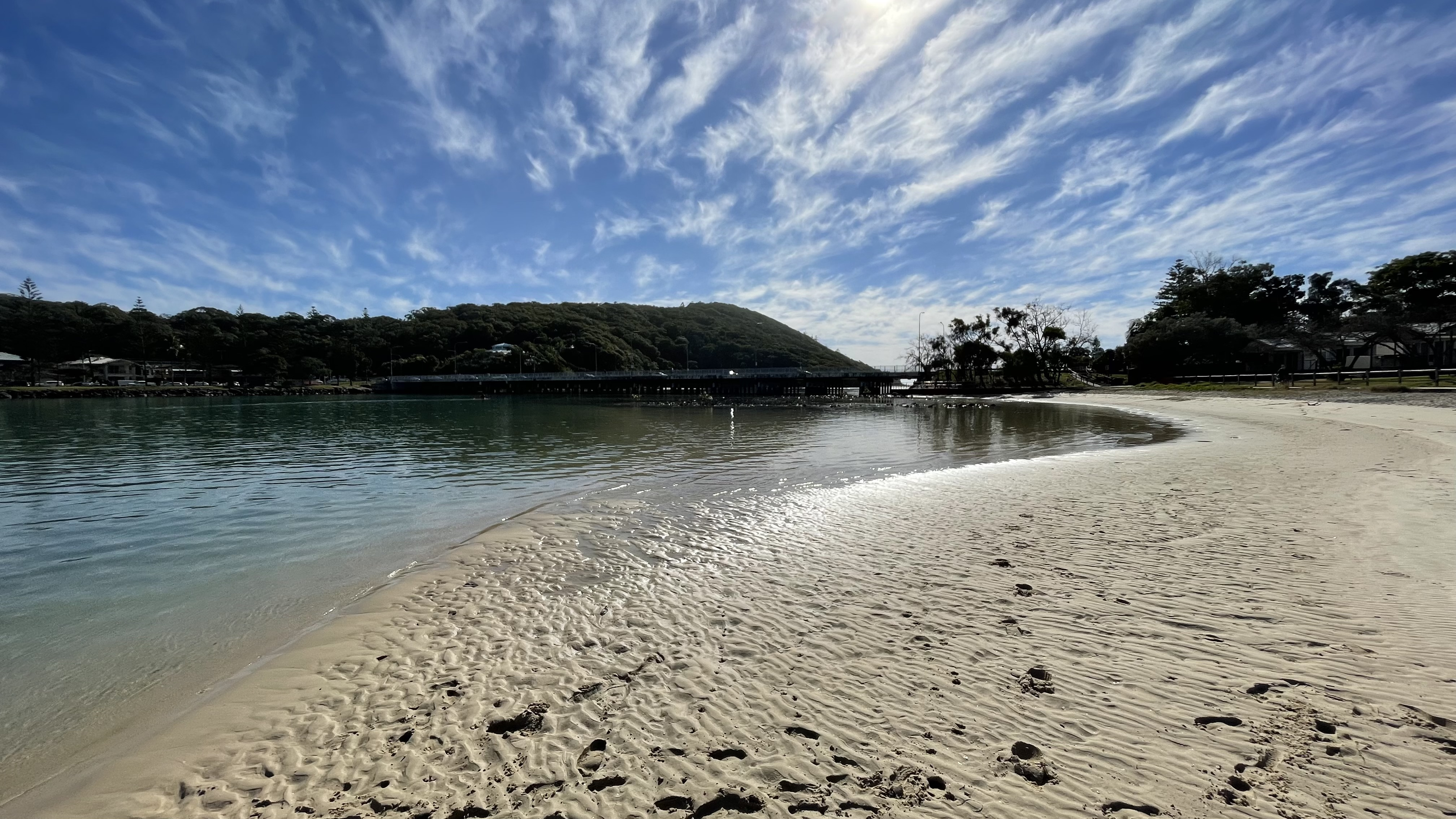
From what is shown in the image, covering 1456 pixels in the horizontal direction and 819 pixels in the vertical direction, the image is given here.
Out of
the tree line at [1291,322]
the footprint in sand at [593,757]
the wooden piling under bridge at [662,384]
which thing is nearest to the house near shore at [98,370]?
the wooden piling under bridge at [662,384]

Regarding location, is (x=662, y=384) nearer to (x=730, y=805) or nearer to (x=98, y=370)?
(x=98, y=370)

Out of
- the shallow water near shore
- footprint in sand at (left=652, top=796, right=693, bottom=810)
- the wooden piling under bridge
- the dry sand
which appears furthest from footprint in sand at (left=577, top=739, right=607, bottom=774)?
the wooden piling under bridge

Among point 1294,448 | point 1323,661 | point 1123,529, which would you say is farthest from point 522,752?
point 1294,448

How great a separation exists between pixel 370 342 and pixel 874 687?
568ft

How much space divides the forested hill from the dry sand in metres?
144

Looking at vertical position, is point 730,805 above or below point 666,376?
below

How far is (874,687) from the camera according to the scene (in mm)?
4230

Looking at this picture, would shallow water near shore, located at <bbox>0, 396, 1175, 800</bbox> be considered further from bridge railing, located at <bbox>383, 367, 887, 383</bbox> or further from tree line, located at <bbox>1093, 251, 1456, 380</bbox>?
bridge railing, located at <bbox>383, 367, 887, 383</bbox>

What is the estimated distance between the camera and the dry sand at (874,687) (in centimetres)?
311

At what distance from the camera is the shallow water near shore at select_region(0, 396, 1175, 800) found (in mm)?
5418

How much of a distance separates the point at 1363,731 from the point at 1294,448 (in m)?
18.4

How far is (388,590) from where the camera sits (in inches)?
278

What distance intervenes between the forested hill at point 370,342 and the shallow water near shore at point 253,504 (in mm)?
113258

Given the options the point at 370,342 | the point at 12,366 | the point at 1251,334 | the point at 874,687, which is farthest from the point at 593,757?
the point at 370,342
